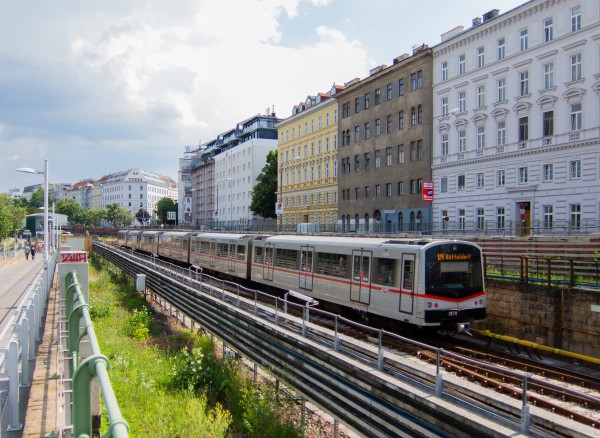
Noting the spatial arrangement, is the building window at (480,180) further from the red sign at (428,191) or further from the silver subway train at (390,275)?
the silver subway train at (390,275)

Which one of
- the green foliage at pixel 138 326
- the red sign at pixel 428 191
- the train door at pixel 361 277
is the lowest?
the green foliage at pixel 138 326

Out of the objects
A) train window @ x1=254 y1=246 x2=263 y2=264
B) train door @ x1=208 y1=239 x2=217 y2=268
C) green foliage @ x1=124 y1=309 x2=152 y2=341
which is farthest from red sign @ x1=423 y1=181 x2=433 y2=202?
green foliage @ x1=124 y1=309 x2=152 y2=341

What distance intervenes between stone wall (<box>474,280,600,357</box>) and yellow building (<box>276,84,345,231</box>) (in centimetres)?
3335

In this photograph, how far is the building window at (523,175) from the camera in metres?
34.1

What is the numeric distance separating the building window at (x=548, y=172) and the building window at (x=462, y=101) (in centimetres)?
831

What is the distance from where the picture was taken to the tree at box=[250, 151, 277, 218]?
7606cm

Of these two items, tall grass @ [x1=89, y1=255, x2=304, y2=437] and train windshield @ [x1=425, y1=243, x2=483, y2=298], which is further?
Answer: train windshield @ [x1=425, y1=243, x2=483, y2=298]

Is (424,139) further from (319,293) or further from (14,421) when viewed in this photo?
(14,421)

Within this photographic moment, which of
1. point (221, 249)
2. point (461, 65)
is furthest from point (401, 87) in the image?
point (221, 249)

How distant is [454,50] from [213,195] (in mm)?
71696

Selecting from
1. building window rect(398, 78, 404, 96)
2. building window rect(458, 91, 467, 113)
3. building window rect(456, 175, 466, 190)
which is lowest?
building window rect(456, 175, 466, 190)

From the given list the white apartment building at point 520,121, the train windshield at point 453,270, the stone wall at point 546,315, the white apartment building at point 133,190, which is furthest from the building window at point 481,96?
the white apartment building at point 133,190

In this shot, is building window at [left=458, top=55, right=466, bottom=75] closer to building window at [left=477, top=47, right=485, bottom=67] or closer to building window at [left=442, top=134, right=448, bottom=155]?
building window at [left=477, top=47, right=485, bottom=67]

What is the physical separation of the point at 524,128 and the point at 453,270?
22924mm
